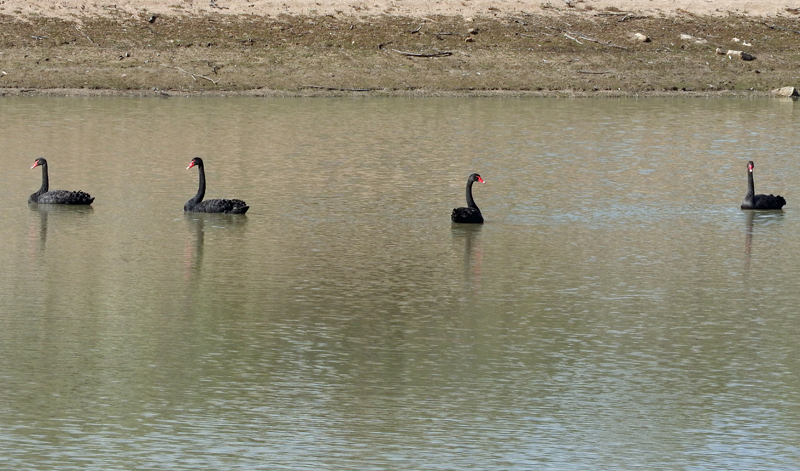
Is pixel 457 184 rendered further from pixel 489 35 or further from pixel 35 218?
pixel 489 35

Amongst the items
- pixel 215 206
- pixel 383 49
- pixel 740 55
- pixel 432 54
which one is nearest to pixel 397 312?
pixel 215 206

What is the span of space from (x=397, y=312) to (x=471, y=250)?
13.1 feet

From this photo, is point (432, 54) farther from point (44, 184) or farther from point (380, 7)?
point (44, 184)

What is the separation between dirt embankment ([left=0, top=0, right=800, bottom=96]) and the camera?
41062mm

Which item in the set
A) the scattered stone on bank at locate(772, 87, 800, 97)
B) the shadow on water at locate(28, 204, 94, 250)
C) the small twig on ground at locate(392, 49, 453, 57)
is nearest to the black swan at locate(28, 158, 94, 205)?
the shadow on water at locate(28, 204, 94, 250)

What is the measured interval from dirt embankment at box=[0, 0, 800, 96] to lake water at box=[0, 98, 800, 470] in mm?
12706

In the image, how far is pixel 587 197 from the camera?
22.5 metres

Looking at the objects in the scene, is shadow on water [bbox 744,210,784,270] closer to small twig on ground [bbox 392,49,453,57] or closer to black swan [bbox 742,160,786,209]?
black swan [bbox 742,160,786,209]

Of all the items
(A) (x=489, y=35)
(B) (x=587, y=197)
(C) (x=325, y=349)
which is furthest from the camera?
(A) (x=489, y=35)

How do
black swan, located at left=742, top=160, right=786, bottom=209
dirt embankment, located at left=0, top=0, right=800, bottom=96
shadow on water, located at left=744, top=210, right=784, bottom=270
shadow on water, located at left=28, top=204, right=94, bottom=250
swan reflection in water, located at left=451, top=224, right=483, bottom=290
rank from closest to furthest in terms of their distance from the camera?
swan reflection in water, located at left=451, top=224, right=483, bottom=290, shadow on water, located at left=744, top=210, right=784, bottom=270, shadow on water, located at left=28, top=204, right=94, bottom=250, black swan, located at left=742, top=160, right=786, bottom=209, dirt embankment, located at left=0, top=0, right=800, bottom=96

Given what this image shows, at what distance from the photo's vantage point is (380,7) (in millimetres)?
48094

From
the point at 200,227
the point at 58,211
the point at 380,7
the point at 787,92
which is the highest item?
the point at 380,7

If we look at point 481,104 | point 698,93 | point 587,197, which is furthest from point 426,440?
point 698,93

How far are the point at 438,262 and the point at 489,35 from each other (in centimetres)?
2992
